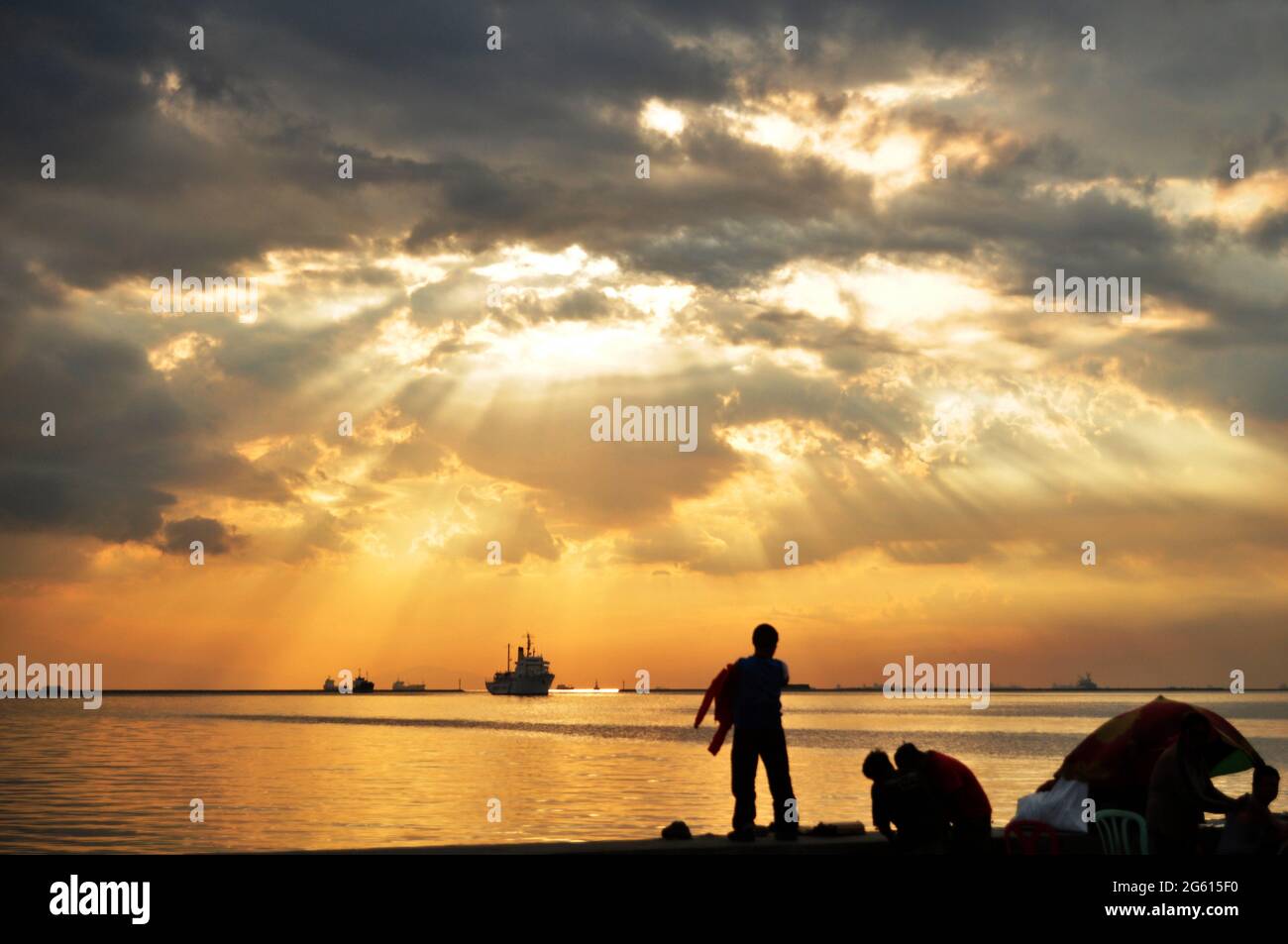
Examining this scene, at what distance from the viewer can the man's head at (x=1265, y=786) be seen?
12.6 metres

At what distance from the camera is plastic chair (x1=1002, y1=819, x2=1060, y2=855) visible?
1375 centimetres

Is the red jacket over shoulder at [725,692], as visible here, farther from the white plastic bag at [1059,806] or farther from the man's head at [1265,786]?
the man's head at [1265,786]

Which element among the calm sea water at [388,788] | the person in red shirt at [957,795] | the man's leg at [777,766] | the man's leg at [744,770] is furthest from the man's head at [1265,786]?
the calm sea water at [388,788]

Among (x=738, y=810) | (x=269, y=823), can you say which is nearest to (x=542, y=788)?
(x=269, y=823)

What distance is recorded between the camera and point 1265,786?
42.2 ft

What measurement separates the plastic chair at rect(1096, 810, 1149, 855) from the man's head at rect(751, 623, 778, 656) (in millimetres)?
4147

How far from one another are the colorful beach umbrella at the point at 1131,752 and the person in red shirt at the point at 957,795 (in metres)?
2.50

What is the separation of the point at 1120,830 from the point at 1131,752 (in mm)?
1313

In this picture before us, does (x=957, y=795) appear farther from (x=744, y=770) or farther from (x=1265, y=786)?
(x=1265, y=786)

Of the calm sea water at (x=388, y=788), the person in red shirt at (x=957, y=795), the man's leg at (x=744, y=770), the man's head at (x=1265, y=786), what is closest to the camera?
the man's head at (x=1265, y=786)

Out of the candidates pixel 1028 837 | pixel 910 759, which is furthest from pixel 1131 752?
pixel 910 759

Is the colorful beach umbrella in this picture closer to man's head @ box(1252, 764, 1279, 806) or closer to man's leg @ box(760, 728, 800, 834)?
man's head @ box(1252, 764, 1279, 806)

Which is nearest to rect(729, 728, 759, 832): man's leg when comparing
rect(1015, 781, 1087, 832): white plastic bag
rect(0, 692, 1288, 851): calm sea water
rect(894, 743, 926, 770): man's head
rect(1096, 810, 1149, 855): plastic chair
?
rect(894, 743, 926, 770): man's head
